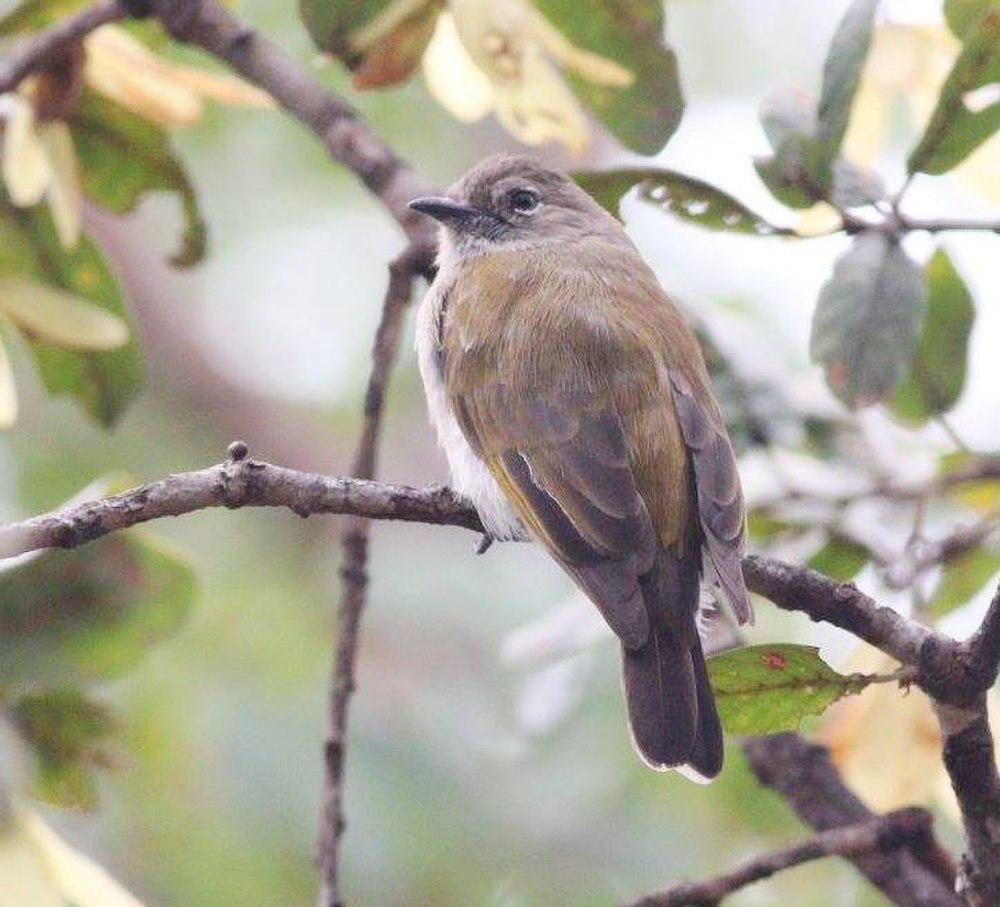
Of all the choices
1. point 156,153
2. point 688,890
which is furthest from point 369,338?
point 688,890

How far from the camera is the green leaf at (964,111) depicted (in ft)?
8.88

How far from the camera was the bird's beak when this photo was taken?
10.8 feet

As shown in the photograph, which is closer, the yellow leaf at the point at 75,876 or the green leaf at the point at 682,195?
the yellow leaf at the point at 75,876

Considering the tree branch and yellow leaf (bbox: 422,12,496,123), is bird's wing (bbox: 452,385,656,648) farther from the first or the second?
yellow leaf (bbox: 422,12,496,123)

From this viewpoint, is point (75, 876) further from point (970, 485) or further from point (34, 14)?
point (970, 485)

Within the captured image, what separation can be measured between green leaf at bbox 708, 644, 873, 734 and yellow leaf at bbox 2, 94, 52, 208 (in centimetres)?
152

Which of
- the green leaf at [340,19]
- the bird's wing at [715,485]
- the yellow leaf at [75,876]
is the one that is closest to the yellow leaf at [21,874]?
the yellow leaf at [75,876]

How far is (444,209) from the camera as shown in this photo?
355cm

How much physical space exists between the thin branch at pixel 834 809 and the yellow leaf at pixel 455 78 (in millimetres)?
1298

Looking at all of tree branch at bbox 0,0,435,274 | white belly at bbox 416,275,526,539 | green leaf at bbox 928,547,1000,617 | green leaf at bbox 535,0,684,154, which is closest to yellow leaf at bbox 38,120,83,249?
tree branch at bbox 0,0,435,274

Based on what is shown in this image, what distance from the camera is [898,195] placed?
9.45 ft

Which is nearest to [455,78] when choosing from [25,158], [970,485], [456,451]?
[456,451]

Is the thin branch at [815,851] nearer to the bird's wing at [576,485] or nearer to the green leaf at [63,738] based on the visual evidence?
the bird's wing at [576,485]

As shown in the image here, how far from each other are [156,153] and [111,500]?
137 centimetres
